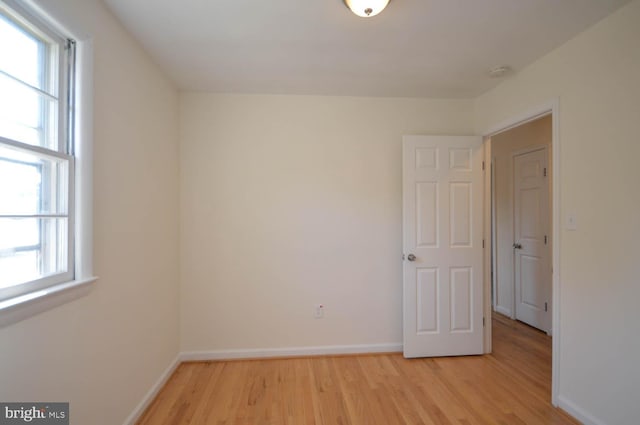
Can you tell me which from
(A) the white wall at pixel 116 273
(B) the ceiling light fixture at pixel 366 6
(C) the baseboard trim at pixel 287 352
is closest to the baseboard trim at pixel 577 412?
(C) the baseboard trim at pixel 287 352

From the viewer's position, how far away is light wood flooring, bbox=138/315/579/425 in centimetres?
184

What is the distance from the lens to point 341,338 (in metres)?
2.72

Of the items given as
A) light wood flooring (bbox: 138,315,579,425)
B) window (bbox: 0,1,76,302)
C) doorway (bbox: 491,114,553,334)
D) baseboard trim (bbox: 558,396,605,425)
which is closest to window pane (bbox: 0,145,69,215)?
window (bbox: 0,1,76,302)

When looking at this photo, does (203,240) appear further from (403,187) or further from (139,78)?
(403,187)

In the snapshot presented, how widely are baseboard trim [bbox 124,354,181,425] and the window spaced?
3.59 feet

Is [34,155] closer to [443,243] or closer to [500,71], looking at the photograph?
[443,243]

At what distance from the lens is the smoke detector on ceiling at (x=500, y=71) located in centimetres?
220

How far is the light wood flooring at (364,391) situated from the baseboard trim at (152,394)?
4cm

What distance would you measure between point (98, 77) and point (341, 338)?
2764mm

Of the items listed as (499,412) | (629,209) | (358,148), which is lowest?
(499,412)

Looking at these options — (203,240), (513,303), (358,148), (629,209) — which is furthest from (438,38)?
(513,303)

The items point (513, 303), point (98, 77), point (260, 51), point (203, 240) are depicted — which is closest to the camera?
point (98, 77)

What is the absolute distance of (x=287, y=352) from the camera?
8.71 ft

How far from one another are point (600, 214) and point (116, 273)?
2994mm
